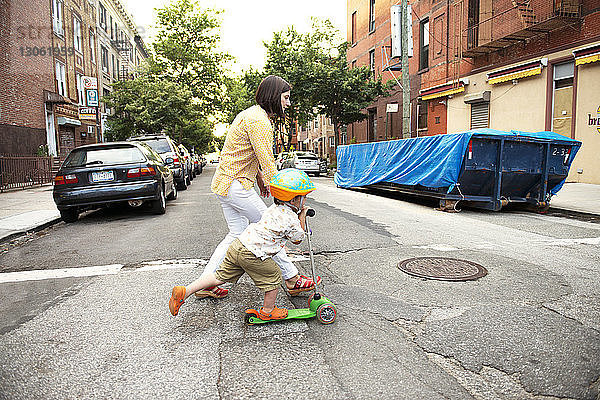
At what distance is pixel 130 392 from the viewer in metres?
2.70

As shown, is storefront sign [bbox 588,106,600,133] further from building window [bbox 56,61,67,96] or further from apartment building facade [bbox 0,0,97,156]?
building window [bbox 56,61,67,96]

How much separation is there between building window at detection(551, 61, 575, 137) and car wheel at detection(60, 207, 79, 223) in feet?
50.8

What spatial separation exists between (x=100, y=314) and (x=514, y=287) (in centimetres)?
380

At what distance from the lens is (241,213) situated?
4172 millimetres

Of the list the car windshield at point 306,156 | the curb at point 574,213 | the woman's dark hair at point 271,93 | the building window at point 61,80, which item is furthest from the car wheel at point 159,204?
the car windshield at point 306,156

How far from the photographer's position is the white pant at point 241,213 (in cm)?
407

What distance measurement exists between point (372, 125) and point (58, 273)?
32.1m

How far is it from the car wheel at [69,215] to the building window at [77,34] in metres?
23.9

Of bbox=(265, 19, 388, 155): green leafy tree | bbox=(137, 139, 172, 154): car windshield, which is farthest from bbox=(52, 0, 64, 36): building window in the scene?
bbox=(137, 139, 172, 154): car windshield

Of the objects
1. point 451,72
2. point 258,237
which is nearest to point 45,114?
point 451,72

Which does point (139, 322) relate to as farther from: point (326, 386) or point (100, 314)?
point (326, 386)

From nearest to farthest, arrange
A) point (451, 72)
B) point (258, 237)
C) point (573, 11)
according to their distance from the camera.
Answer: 1. point (258, 237)
2. point (573, 11)
3. point (451, 72)

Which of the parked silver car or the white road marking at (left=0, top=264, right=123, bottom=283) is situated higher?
the parked silver car

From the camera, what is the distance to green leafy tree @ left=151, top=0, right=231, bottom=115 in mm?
39875
